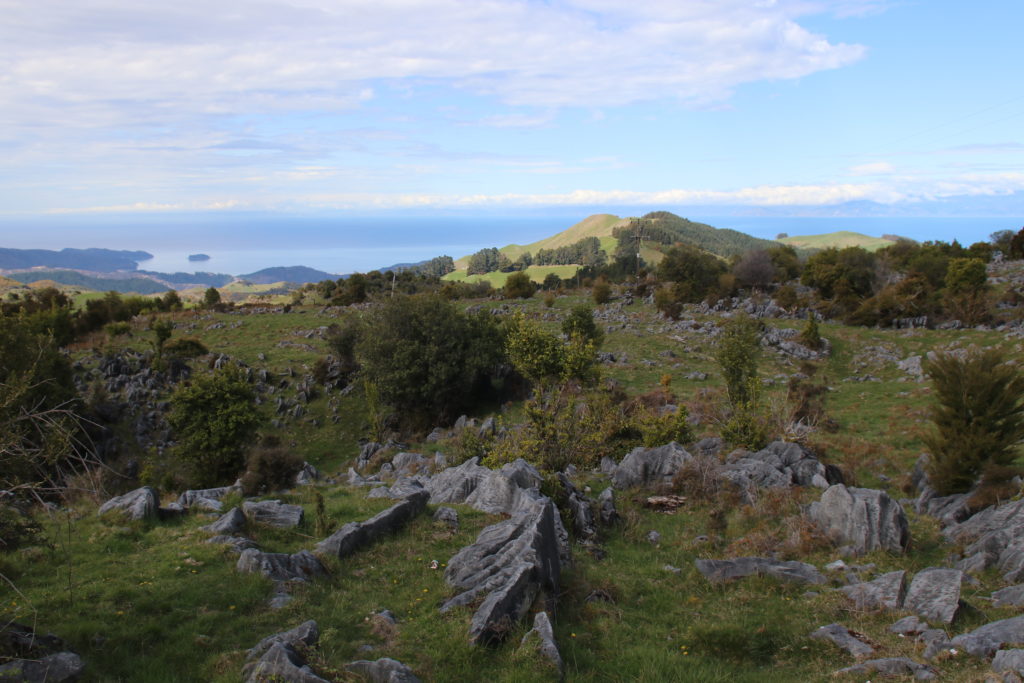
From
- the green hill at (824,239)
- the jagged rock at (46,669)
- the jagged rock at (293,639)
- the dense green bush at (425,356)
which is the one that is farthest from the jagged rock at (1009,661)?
the green hill at (824,239)

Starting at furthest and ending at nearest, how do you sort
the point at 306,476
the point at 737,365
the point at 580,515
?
the point at 737,365 < the point at 306,476 < the point at 580,515

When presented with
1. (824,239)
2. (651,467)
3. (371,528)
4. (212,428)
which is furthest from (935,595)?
(824,239)

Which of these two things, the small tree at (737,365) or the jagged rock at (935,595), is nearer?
the jagged rock at (935,595)

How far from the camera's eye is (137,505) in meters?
11.4

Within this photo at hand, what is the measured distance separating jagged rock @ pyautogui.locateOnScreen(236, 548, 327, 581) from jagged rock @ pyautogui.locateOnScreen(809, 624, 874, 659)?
7881 millimetres

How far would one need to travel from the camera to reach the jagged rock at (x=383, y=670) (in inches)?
248

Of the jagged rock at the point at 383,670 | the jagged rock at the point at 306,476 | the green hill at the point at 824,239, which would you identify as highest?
the green hill at the point at 824,239

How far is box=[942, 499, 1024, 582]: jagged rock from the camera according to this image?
31.7 ft

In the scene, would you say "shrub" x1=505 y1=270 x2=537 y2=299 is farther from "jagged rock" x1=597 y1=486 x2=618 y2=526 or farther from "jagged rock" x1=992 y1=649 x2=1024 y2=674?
"jagged rock" x1=992 y1=649 x2=1024 y2=674

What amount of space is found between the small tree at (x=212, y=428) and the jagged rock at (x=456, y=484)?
395 inches

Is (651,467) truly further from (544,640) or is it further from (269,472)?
(269,472)

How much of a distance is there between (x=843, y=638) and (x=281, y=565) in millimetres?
8702

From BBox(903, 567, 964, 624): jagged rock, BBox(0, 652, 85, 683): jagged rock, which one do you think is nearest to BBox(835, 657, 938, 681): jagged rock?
BBox(903, 567, 964, 624): jagged rock

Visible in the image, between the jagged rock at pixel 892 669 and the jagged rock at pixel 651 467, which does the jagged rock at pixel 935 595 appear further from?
the jagged rock at pixel 651 467
